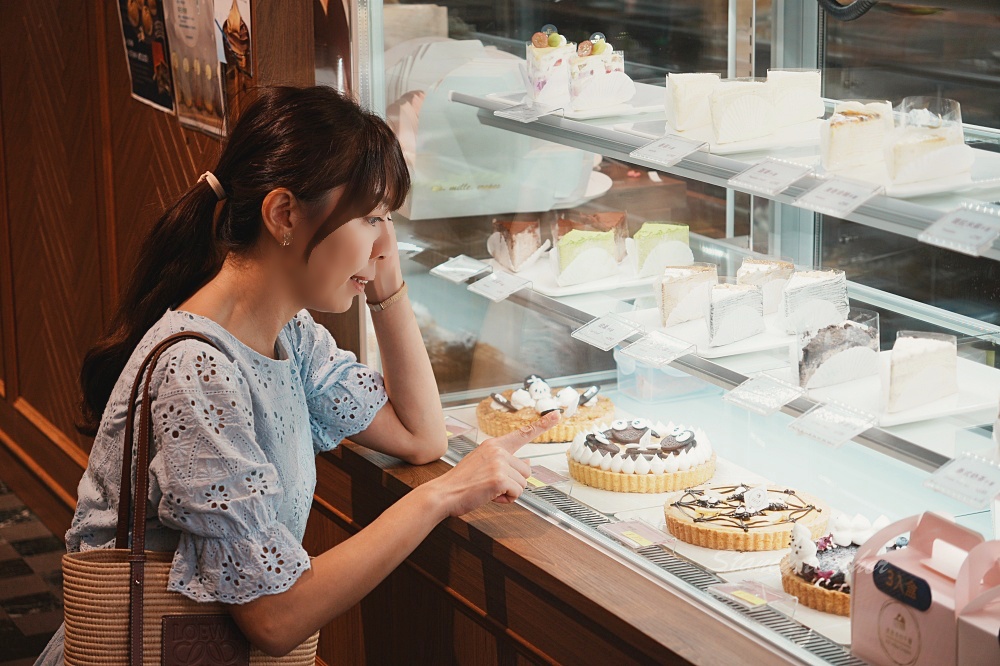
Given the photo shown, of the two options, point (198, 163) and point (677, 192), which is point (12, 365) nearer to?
point (198, 163)

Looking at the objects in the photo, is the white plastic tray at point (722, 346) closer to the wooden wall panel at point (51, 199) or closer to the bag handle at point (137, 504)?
the bag handle at point (137, 504)

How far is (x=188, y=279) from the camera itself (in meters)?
2.01

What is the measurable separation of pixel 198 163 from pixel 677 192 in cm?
146

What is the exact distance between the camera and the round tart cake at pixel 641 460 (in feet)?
7.93

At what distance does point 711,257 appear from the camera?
103 inches

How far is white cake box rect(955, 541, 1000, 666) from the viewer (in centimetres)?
143

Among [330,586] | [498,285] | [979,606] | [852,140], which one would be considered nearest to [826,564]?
[979,606]

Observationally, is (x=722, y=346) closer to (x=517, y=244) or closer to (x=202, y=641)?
(x=517, y=244)

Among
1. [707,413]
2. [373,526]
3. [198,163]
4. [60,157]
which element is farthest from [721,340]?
[60,157]

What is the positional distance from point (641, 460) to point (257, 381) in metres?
0.85

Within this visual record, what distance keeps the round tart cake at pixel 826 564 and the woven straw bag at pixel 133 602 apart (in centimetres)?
92

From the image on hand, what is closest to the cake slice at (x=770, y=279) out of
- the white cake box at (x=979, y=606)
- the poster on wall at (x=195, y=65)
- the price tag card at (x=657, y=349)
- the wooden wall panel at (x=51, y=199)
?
the price tag card at (x=657, y=349)

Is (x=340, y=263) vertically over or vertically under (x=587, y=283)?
over

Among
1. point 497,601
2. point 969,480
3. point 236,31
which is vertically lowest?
point 497,601
